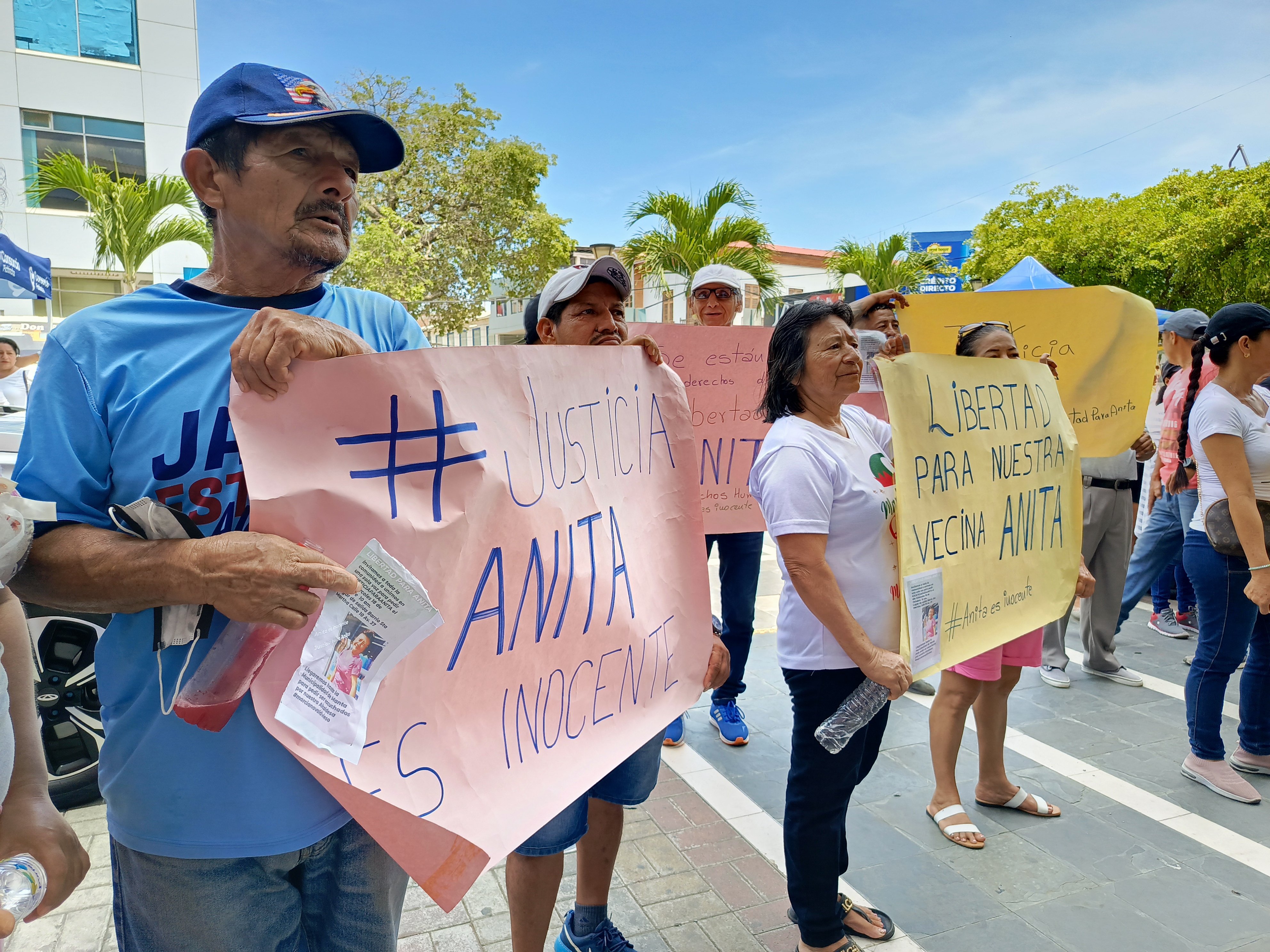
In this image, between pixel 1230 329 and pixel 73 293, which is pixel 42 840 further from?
pixel 73 293

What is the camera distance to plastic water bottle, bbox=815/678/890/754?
2.28 m

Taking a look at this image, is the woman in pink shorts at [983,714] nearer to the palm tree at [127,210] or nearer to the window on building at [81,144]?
the palm tree at [127,210]

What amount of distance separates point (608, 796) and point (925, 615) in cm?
104

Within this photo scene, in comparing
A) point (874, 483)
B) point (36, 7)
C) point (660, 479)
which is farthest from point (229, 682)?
point (36, 7)

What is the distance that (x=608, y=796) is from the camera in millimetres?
2250

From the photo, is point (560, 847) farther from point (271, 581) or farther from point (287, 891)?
point (271, 581)

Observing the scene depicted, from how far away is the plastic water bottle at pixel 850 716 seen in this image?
228 centimetres

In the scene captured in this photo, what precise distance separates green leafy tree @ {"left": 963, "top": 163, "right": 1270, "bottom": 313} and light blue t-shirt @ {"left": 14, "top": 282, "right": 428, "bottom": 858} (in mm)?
18313

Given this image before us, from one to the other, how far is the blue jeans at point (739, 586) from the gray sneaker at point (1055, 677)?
6.84ft

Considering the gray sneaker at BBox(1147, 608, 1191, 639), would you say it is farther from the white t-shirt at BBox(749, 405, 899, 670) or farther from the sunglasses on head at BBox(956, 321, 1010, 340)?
the white t-shirt at BBox(749, 405, 899, 670)

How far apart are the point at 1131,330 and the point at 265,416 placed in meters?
3.90

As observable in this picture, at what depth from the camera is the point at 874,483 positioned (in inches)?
92.6

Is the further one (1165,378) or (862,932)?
(1165,378)

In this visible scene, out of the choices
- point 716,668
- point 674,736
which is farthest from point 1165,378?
point 716,668
